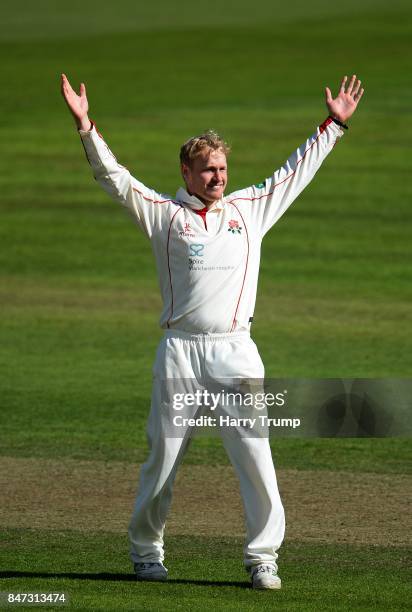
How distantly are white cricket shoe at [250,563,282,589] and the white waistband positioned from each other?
3.43ft

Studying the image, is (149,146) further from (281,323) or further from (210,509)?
(210,509)

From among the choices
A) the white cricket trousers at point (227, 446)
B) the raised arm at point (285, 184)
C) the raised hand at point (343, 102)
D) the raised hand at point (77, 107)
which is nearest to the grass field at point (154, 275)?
the white cricket trousers at point (227, 446)

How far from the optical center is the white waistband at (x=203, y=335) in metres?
6.62

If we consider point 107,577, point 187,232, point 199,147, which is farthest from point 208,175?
point 107,577

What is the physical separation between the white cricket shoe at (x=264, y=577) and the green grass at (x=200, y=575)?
0.05 meters

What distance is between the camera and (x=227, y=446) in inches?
261

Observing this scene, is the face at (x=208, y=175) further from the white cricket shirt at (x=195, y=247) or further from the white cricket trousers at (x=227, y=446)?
the white cricket trousers at (x=227, y=446)

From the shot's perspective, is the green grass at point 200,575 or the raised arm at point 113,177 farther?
the raised arm at point 113,177

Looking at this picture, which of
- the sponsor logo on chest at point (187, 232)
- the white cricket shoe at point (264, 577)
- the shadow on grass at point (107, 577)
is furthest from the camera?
the shadow on grass at point (107, 577)

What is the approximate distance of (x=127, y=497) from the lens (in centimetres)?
912

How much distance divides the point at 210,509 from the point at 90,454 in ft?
6.27

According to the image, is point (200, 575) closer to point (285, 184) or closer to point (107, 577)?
point (107, 577)

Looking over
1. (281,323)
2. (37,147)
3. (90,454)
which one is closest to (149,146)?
(37,147)

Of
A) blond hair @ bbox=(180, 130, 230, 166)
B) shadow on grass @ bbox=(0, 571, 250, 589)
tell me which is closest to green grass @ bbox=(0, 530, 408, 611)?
shadow on grass @ bbox=(0, 571, 250, 589)
